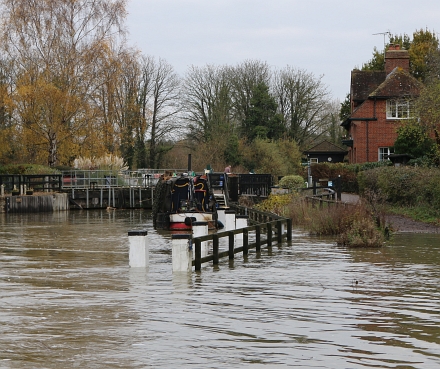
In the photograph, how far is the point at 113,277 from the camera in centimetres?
1636

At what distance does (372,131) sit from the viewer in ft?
183

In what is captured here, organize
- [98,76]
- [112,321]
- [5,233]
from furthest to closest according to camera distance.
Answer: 1. [98,76]
2. [5,233]
3. [112,321]

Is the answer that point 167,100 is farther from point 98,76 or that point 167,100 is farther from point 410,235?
point 410,235

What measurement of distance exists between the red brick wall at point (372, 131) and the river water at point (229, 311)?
35.1m

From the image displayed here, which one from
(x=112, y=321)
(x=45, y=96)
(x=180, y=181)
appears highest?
(x=45, y=96)

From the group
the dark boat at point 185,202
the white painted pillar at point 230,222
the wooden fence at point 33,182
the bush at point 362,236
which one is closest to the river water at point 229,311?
the bush at point 362,236

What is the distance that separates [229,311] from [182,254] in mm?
4570

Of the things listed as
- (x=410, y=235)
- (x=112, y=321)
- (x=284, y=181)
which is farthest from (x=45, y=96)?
(x=112, y=321)

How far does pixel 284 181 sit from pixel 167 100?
83.8 feet

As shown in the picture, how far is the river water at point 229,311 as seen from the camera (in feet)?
30.5

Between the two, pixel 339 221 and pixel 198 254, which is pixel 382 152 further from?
pixel 198 254

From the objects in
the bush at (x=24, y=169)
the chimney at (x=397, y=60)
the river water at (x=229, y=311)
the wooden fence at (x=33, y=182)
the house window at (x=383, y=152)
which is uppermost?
the chimney at (x=397, y=60)

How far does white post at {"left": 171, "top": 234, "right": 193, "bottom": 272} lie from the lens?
1641cm

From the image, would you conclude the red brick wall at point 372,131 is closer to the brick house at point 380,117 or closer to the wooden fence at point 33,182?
the brick house at point 380,117
